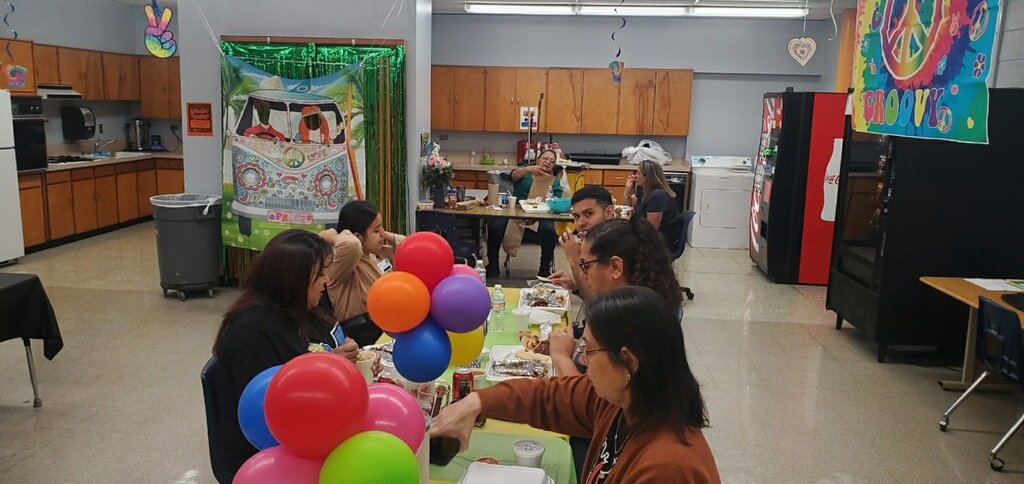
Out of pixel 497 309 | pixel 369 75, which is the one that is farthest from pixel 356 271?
pixel 369 75

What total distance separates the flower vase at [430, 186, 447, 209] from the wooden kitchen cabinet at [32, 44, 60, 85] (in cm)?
531

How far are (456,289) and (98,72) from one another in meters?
9.43

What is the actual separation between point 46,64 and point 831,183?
30.3 feet

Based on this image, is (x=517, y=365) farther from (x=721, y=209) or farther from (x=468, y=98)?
(x=468, y=98)

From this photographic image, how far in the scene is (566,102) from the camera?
416 inches

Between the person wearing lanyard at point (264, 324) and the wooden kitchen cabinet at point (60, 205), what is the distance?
745cm

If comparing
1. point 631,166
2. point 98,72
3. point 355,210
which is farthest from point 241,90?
point 631,166

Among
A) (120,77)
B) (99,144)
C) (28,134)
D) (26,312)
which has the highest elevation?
(120,77)

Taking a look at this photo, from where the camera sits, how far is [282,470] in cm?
150

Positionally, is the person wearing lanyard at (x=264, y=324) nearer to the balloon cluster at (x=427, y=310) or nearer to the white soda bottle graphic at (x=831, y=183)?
the balloon cluster at (x=427, y=310)

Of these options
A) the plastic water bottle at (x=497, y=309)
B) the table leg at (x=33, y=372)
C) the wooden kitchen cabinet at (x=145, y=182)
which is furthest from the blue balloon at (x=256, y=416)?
the wooden kitchen cabinet at (x=145, y=182)

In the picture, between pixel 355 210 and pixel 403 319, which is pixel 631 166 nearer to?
pixel 355 210

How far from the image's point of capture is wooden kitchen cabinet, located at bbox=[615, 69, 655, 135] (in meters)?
10.4

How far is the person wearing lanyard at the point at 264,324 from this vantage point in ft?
7.92
